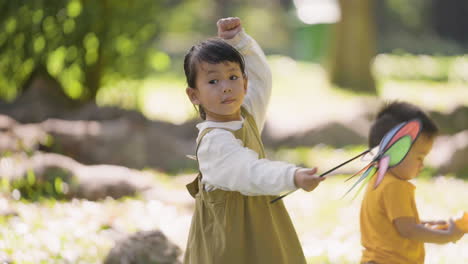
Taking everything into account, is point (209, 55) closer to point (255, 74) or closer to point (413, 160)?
point (255, 74)

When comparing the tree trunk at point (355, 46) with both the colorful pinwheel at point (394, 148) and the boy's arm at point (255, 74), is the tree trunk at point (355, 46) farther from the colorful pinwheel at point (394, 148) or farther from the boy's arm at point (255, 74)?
the colorful pinwheel at point (394, 148)

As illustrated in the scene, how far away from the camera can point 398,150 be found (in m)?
2.66

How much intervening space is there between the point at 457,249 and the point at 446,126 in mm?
4889

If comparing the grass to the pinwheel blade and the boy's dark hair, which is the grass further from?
the pinwheel blade

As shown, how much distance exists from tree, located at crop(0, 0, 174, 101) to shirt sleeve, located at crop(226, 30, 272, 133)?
4746mm

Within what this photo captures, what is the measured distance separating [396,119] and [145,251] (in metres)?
1.65

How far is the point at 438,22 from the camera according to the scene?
890 inches

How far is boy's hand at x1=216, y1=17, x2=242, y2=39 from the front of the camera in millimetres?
3045

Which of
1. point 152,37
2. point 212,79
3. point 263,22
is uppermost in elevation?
point 212,79

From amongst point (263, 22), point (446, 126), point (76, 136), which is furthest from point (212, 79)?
point (263, 22)

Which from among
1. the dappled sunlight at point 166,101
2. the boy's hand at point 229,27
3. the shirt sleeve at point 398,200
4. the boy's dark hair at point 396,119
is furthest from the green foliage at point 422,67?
the boy's hand at point 229,27

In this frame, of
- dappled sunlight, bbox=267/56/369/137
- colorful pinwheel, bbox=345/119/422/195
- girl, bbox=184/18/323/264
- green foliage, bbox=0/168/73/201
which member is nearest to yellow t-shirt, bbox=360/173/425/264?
colorful pinwheel, bbox=345/119/422/195

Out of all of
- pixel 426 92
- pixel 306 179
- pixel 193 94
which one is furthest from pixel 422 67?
pixel 306 179

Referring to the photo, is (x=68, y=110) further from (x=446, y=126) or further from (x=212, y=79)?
(x=212, y=79)
